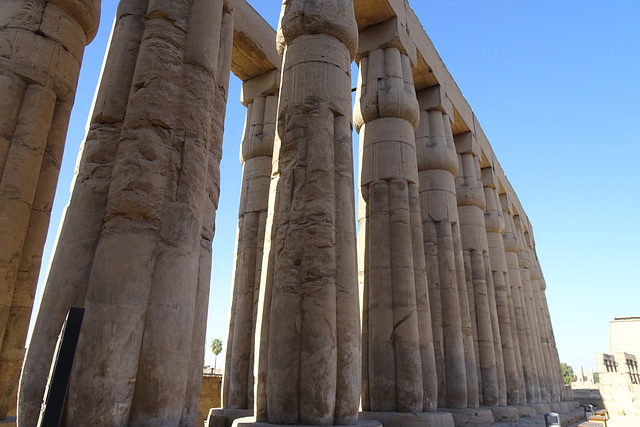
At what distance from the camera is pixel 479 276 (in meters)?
14.0

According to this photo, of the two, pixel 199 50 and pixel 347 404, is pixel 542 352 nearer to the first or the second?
pixel 347 404

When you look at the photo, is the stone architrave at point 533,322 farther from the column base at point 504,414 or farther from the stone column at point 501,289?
the column base at point 504,414

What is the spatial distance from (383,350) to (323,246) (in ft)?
9.81

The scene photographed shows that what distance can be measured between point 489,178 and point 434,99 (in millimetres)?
6695

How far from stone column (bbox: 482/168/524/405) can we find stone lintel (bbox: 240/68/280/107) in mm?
9822

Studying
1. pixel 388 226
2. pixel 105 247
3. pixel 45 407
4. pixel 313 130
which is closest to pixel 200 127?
pixel 105 247

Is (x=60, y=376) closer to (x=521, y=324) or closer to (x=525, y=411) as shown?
(x=525, y=411)

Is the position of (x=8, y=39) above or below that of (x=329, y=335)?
above

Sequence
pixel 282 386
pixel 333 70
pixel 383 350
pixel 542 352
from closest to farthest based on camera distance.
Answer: pixel 282 386 < pixel 333 70 < pixel 383 350 < pixel 542 352

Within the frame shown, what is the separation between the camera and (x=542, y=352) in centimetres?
2095

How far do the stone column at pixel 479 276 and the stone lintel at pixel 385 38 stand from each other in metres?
5.46

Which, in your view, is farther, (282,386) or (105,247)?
(282,386)

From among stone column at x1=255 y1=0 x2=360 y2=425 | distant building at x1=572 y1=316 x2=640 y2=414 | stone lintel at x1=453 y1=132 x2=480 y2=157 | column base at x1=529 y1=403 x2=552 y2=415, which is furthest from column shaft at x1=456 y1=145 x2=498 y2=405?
distant building at x1=572 y1=316 x2=640 y2=414

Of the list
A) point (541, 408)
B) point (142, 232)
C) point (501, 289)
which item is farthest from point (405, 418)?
point (541, 408)
